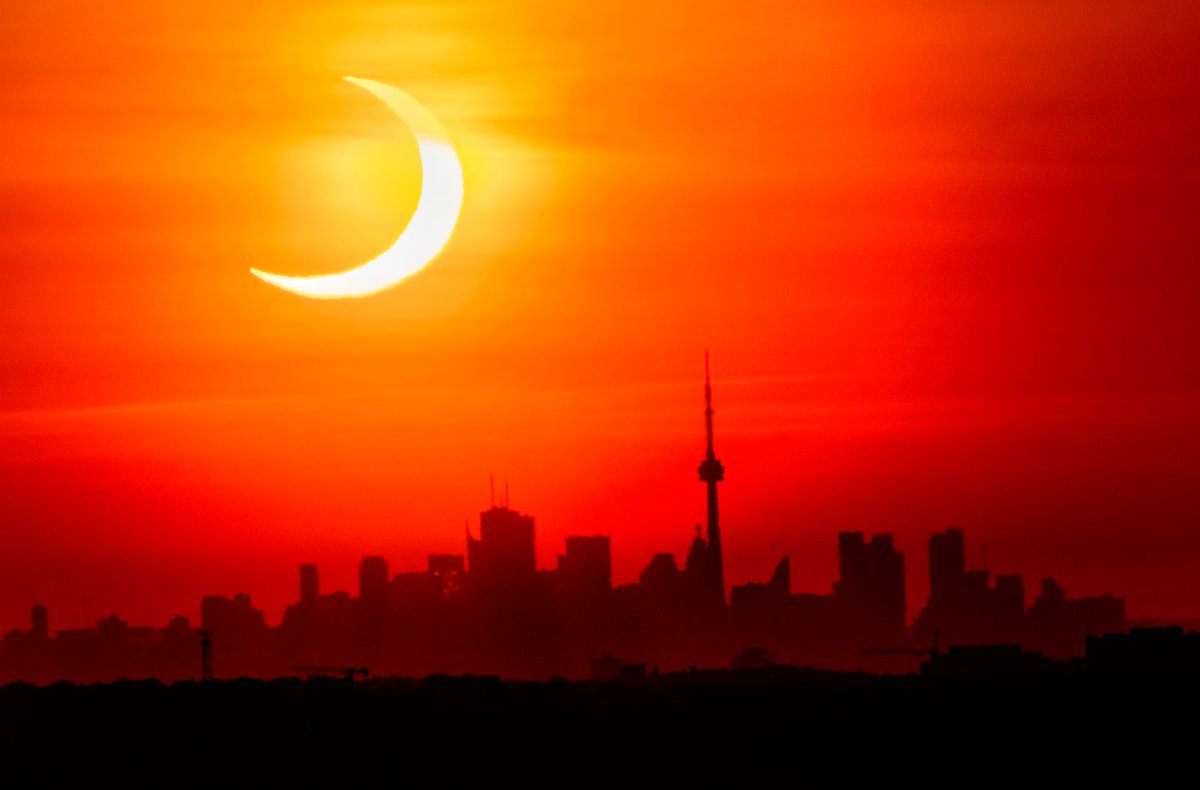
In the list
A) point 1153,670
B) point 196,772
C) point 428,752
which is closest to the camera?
point 196,772

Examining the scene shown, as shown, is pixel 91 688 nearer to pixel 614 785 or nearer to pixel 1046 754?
pixel 614 785

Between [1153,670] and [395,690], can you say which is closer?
[395,690]

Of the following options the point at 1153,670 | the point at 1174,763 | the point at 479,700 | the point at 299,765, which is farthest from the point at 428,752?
the point at 1153,670

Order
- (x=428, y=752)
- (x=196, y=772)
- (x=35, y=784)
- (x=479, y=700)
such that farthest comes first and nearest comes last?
(x=479, y=700), (x=428, y=752), (x=196, y=772), (x=35, y=784)

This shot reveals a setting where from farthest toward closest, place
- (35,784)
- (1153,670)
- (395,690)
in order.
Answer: (1153,670), (395,690), (35,784)

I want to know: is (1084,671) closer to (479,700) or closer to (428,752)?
(479,700)

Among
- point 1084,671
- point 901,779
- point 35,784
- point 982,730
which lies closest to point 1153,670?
point 1084,671
